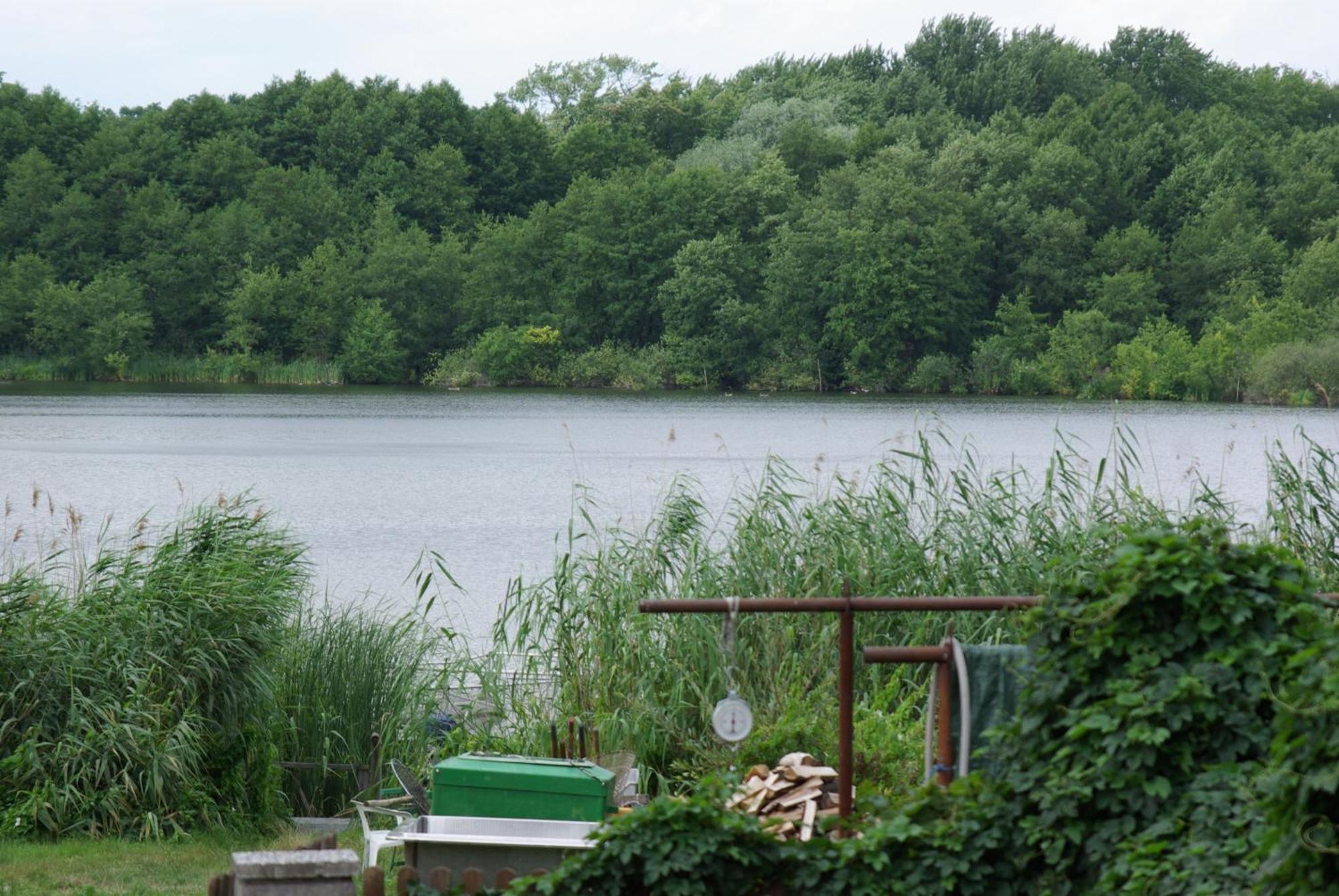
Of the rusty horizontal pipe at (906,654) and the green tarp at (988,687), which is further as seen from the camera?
the green tarp at (988,687)

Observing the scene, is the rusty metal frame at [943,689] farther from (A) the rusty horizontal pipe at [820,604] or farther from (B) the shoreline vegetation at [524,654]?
(B) the shoreline vegetation at [524,654]

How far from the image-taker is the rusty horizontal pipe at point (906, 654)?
3.89m

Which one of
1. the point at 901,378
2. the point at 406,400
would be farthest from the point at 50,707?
the point at 901,378

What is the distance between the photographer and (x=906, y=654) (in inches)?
157

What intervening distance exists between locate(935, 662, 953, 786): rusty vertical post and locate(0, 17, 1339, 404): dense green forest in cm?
5286

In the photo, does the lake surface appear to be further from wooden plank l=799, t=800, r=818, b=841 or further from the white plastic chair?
wooden plank l=799, t=800, r=818, b=841

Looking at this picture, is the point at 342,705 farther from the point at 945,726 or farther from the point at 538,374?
the point at 538,374

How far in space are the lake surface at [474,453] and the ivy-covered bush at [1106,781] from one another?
6.11 metres

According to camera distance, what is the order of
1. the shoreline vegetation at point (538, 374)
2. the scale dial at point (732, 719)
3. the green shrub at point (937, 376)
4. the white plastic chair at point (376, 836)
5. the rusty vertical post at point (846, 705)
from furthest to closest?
the green shrub at point (937, 376)
the shoreline vegetation at point (538, 374)
the white plastic chair at point (376, 836)
the scale dial at point (732, 719)
the rusty vertical post at point (846, 705)

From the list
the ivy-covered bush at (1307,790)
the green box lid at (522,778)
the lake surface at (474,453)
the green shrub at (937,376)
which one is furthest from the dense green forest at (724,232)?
the ivy-covered bush at (1307,790)

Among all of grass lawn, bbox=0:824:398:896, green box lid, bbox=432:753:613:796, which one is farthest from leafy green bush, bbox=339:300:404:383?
green box lid, bbox=432:753:613:796

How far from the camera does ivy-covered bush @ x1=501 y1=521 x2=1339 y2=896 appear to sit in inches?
129

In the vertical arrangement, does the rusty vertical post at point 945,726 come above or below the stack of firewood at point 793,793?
above

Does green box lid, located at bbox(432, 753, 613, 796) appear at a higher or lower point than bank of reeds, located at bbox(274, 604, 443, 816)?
higher
